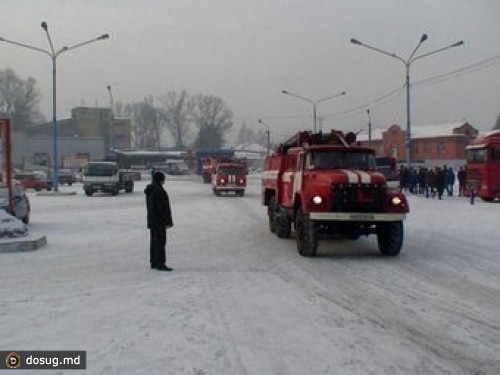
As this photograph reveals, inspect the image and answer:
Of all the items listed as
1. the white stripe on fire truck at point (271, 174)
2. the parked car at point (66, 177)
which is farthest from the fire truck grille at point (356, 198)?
the parked car at point (66, 177)

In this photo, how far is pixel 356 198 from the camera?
44.2ft

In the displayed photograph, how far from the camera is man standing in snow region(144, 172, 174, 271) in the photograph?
1190 cm

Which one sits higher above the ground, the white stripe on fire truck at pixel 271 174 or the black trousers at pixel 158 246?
the white stripe on fire truck at pixel 271 174

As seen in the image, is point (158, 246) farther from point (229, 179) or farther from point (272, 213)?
point (229, 179)

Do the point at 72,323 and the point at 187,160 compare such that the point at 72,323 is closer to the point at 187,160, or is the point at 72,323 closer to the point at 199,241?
the point at 199,241

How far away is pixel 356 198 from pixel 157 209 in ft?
13.3

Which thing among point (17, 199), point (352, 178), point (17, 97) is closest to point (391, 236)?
point (352, 178)

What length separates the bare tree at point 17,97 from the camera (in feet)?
434

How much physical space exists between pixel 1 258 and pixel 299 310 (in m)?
7.35

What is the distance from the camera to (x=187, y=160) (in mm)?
109312

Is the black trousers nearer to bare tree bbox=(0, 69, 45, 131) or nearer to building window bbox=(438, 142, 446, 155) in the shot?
building window bbox=(438, 142, 446, 155)

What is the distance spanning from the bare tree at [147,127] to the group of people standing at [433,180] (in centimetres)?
12059

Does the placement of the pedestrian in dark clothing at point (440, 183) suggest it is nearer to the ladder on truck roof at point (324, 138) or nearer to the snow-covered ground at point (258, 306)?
the snow-covered ground at point (258, 306)

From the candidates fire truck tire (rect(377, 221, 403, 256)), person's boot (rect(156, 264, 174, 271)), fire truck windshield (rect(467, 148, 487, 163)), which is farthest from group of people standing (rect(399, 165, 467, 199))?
person's boot (rect(156, 264, 174, 271))
